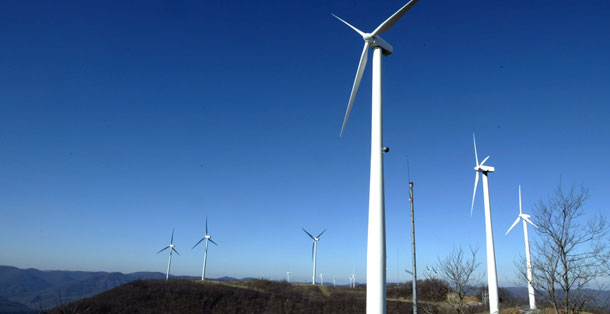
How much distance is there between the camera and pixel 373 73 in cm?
1819

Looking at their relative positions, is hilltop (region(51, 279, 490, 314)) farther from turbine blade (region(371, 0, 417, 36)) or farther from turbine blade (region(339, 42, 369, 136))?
turbine blade (region(371, 0, 417, 36))

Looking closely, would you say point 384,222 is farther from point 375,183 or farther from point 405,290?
point 405,290

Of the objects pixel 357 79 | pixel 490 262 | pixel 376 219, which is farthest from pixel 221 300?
pixel 376 219

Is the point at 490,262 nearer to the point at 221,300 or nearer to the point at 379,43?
the point at 379,43

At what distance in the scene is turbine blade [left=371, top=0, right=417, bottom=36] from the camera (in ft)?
65.1

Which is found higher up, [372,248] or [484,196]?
[484,196]

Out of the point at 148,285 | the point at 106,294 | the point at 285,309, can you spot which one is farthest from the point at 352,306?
the point at 106,294

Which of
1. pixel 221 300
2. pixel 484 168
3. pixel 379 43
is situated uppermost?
pixel 379 43

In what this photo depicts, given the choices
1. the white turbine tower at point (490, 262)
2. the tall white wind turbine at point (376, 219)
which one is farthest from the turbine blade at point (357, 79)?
the white turbine tower at point (490, 262)

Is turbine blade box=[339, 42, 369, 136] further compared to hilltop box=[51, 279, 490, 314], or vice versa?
hilltop box=[51, 279, 490, 314]

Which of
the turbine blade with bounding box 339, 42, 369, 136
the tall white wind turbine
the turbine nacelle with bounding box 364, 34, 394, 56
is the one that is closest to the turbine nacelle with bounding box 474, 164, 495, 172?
the turbine blade with bounding box 339, 42, 369, 136

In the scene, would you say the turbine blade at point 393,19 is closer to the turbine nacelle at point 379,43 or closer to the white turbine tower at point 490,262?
the turbine nacelle at point 379,43

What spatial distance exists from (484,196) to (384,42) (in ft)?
81.4

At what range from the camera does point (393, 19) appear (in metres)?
20.4
